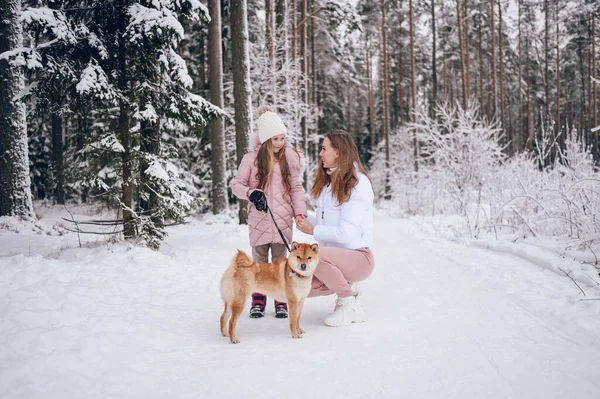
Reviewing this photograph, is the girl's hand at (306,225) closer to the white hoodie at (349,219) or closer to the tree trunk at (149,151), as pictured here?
the white hoodie at (349,219)

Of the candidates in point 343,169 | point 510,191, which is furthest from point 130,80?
point 510,191

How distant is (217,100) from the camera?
479 inches

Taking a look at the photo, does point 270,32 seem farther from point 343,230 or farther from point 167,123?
point 343,230

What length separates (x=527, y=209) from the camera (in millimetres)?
8039

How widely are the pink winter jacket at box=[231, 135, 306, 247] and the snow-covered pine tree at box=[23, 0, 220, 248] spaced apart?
9.27 ft

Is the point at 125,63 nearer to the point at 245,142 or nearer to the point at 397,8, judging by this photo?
the point at 245,142

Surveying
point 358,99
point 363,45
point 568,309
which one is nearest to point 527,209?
point 568,309

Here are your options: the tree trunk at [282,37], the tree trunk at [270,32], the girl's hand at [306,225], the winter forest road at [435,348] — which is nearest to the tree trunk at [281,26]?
the tree trunk at [282,37]

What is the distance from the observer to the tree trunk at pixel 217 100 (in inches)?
459

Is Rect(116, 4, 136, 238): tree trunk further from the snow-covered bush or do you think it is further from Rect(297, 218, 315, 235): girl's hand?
the snow-covered bush

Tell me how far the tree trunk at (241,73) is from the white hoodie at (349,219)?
6.02m

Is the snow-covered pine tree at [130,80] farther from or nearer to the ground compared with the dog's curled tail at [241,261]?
farther from the ground

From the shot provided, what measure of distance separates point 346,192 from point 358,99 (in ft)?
138

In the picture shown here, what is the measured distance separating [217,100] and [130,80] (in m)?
5.36
